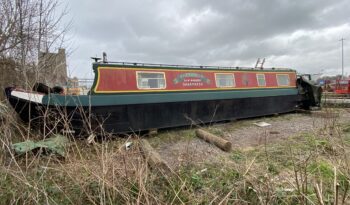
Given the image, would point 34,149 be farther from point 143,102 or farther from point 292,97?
point 292,97

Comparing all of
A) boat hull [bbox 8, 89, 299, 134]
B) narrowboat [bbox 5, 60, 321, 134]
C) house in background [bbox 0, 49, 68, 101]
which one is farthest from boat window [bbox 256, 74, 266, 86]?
house in background [bbox 0, 49, 68, 101]

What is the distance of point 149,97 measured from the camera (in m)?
6.97

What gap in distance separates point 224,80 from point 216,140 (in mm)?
3641

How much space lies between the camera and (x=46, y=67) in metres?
7.88

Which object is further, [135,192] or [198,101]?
[198,101]

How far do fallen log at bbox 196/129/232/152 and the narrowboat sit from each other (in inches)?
16.6

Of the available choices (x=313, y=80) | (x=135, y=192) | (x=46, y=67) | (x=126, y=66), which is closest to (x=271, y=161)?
(x=135, y=192)

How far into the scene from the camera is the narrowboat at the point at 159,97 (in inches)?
226

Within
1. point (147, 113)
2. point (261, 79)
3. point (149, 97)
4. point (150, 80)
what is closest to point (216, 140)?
point (147, 113)

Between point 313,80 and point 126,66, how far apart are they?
9255 mm

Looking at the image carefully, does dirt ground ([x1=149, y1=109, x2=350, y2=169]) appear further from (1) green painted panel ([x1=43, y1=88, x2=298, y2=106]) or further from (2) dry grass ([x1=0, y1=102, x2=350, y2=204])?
(2) dry grass ([x1=0, y1=102, x2=350, y2=204])

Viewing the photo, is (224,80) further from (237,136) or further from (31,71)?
(31,71)

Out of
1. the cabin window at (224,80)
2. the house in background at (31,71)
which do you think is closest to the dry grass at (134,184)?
the house in background at (31,71)

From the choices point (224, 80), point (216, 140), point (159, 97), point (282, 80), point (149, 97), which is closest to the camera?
point (216, 140)
